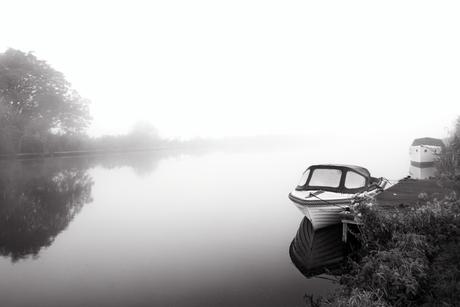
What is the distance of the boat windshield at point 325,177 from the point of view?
393 inches

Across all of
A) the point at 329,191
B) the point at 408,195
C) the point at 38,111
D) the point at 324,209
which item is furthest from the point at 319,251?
the point at 38,111

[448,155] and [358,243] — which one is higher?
[448,155]

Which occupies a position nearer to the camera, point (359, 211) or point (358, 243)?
point (359, 211)

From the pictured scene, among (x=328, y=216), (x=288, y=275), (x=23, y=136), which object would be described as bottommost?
(x=288, y=275)

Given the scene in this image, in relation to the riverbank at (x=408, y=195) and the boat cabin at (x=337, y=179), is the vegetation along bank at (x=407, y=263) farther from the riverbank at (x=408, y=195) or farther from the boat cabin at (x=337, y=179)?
the boat cabin at (x=337, y=179)

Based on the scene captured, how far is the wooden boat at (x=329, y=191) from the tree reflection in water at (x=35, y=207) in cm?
816

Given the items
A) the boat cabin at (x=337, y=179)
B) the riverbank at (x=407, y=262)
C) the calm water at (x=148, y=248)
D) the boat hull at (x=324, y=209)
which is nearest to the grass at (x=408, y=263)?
the riverbank at (x=407, y=262)

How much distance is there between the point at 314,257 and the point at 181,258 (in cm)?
369

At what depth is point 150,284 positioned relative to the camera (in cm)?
661

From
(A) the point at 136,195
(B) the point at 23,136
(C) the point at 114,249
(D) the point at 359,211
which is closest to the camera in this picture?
(D) the point at 359,211

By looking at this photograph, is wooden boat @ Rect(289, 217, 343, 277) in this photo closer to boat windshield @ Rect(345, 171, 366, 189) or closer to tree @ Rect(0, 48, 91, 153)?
boat windshield @ Rect(345, 171, 366, 189)

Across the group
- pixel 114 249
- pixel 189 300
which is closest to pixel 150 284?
pixel 189 300

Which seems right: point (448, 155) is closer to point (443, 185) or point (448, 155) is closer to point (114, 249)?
point (443, 185)

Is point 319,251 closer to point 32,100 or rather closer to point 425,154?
point 425,154
